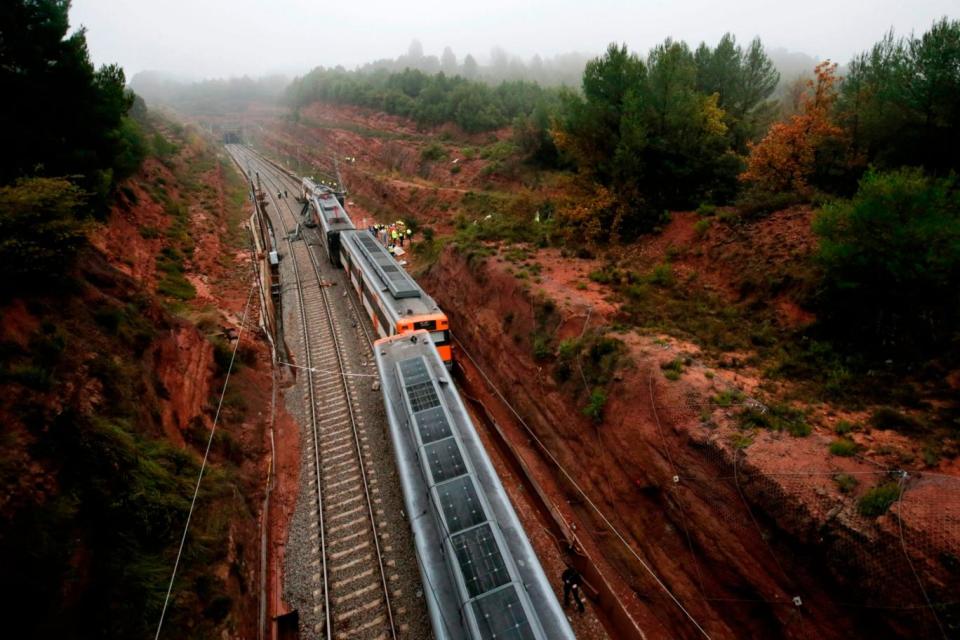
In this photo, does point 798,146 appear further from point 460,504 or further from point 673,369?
point 460,504

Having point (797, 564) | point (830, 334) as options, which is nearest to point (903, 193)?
point (830, 334)

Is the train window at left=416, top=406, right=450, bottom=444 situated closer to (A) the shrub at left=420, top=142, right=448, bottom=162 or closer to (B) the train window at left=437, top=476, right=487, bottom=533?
(B) the train window at left=437, top=476, right=487, bottom=533

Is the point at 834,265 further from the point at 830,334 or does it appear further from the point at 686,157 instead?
the point at 686,157

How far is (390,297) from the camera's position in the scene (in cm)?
2123

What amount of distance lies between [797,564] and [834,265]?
891 cm

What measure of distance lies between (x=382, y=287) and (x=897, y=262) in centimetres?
1955

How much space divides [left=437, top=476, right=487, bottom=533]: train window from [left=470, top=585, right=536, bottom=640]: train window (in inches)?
72.7

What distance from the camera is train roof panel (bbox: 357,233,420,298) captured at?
69.9 feet

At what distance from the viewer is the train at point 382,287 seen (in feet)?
64.1

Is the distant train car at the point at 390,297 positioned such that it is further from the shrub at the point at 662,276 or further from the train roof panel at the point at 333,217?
the shrub at the point at 662,276

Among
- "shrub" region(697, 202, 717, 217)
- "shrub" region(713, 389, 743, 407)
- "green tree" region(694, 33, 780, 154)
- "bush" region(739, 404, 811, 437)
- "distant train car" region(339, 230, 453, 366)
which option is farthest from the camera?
"green tree" region(694, 33, 780, 154)

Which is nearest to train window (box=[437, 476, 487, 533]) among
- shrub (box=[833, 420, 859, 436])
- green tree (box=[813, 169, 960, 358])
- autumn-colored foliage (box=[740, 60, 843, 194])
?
shrub (box=[833, 420, 859, 436])

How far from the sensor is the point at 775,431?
37.1 feet

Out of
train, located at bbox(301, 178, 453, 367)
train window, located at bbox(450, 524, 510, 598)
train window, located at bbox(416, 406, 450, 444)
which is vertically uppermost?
train, located at bbox(301, 178, 453, 367)
